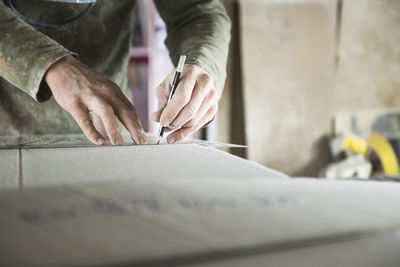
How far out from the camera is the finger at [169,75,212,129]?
958mm

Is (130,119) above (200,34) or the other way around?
the other way around

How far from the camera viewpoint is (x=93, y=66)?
1.40 meters

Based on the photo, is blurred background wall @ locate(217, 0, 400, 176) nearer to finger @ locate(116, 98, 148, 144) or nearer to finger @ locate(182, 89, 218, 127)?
finger @ locate(182, 89, 218, 127)

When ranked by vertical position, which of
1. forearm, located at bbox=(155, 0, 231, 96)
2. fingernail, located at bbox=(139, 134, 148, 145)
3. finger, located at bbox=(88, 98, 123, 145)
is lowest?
fingernail, located at bbox=(139, 134, 148, 145)

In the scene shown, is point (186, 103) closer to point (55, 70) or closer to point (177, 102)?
point (177, 102)

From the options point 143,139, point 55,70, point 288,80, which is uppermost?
point 288,80

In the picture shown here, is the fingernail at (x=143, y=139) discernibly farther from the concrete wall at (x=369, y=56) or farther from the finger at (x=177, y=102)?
the concrete wall at (x=369, y=56)

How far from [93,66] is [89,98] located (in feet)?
1.95

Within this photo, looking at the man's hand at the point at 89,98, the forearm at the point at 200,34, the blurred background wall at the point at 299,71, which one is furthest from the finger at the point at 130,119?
the blurred background wall at the point at 299,71

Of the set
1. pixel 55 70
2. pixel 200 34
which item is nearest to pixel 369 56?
pixel 200 34

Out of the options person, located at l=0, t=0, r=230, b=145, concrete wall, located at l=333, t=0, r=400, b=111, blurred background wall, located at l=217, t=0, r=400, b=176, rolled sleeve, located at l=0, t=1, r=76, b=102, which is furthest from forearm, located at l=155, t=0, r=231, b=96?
concrete wall, located at l=333, t=0, r=400, b=111

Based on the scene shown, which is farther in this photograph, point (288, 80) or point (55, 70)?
point (288, 80)

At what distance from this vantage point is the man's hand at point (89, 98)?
0.85 metres

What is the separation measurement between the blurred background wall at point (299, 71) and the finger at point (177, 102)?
2081 mm
